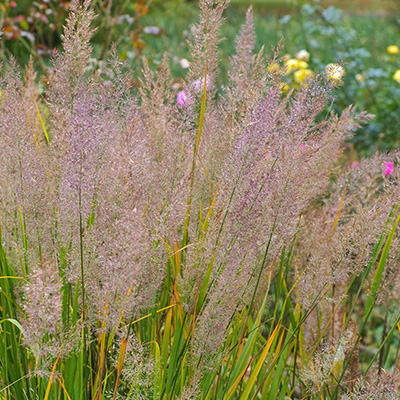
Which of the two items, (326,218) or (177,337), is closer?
(177,337)

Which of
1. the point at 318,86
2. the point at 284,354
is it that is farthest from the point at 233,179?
the point at 284,354

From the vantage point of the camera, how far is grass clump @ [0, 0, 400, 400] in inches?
50.8

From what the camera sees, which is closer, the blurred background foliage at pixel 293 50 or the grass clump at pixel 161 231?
the grass clump at pixel 161 231

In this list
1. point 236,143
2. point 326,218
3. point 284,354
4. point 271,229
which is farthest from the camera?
point 326,218

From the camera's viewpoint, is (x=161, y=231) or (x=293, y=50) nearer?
(x=161, y=231)

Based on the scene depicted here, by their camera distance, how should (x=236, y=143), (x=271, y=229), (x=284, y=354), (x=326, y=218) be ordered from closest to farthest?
(x=236, y=143) → (x=271, y=229) → (x=284, y=354) → (x=326, y=218)

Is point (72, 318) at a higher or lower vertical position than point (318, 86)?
lower

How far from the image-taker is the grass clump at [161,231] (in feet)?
4.23

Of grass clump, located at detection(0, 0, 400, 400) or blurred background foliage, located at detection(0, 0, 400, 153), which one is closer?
grass clump, located at detection(0, 0, 400, 400)

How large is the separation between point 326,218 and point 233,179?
2.41 ft

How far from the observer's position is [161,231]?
4.33ft

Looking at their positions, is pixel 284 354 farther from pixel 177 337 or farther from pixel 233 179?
pixel 233 179

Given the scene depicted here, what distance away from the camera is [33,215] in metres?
1.52

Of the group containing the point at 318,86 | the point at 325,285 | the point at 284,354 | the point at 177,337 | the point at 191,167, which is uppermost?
the point at 318,86
